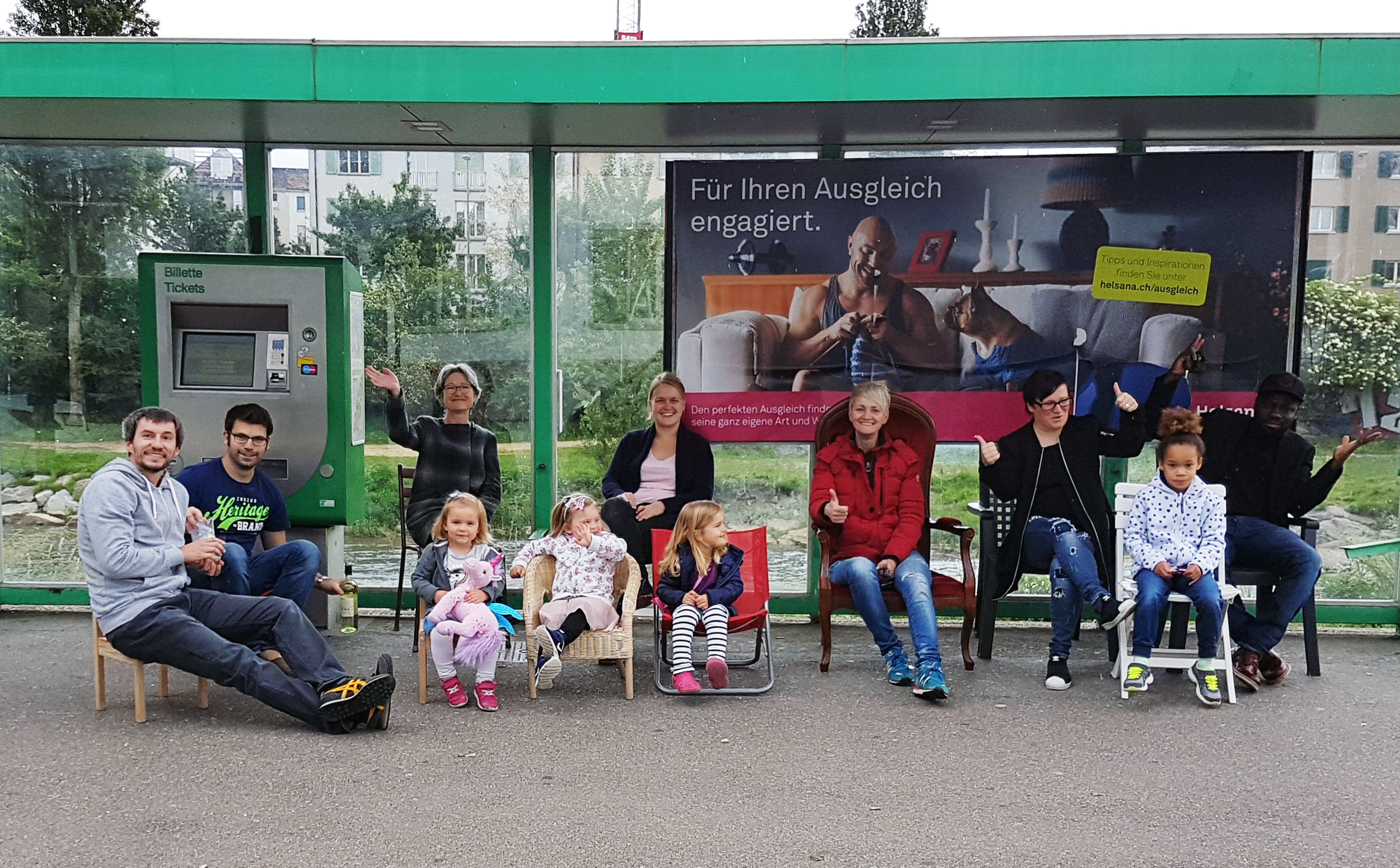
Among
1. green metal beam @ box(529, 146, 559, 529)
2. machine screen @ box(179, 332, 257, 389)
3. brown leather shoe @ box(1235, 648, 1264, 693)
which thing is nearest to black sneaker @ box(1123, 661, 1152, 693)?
brown leather shoe @ box(1235, 648, 1264, 693)

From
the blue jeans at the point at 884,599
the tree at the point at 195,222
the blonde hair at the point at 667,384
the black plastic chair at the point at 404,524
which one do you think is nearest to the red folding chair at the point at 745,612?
the blue jeans at the point at 884,599

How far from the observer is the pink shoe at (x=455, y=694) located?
15.2 feet

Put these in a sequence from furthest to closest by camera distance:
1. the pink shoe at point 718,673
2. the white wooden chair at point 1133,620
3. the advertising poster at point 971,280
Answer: the advertising poster at point 971,280
the white wooden chair at point 1133,620
the pink shoe at point 718,673

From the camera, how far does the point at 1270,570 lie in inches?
206

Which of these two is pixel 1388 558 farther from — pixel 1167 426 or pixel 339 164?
pixel 339 164

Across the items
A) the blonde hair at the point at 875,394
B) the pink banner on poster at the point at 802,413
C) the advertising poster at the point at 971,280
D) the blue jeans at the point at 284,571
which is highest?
the advertising poster at the point at 971,280

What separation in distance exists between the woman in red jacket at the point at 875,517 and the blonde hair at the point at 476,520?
5.03ft

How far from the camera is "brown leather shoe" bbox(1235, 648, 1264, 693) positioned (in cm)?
497

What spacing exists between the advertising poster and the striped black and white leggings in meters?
1.41

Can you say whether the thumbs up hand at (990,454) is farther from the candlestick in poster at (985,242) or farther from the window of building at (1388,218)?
the window of building at (1388,218)

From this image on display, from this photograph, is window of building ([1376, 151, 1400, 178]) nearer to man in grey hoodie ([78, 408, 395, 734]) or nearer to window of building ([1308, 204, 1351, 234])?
window of building ([1308, 204, 1351, 234])

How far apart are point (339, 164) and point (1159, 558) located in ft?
15.3

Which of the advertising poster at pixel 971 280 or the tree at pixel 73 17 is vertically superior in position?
the tree at pixel 73 17

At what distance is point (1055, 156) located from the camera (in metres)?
5.92
